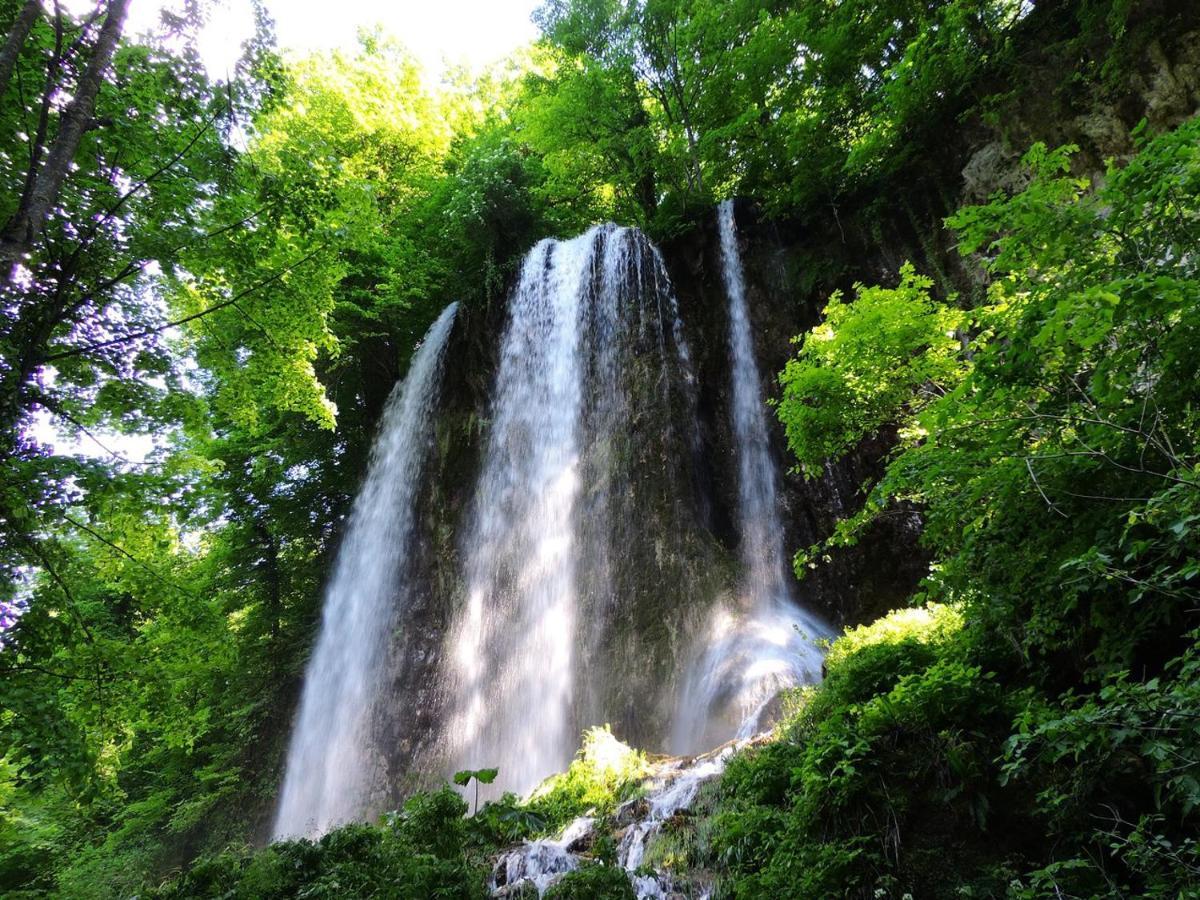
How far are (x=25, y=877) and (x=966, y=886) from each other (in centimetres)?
1423

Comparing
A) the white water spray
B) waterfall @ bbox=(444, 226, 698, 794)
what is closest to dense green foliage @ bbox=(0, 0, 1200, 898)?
waterfall @ bbox=(444, 226, 698, 794)

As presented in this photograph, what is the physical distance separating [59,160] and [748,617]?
9.01 meters

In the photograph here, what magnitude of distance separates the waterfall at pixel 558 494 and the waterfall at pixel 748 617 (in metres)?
1.14

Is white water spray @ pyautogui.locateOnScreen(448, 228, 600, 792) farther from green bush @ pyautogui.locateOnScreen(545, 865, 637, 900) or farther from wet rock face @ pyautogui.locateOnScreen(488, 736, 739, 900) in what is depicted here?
green bush @ pyautogui.locateOnScreen(545, 865, 637, 900)

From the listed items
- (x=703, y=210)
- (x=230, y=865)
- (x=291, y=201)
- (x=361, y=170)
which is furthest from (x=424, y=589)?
(x=361, y=170)

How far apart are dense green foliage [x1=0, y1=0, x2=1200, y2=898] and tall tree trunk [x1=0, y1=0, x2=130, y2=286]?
0.05 meters

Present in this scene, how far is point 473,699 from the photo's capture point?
11.4 m

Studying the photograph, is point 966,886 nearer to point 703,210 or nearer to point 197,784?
point 703,210

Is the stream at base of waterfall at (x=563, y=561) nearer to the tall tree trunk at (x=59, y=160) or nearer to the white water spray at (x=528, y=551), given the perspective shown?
the white water spray at (x=528, y=551)

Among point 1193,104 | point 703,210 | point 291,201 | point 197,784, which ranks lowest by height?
point 197,784

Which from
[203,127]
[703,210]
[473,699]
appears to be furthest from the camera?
[703,210]

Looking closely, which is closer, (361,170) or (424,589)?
(424,589)

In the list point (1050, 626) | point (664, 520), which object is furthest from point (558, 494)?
point (1050, 626)

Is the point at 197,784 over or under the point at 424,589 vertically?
under
